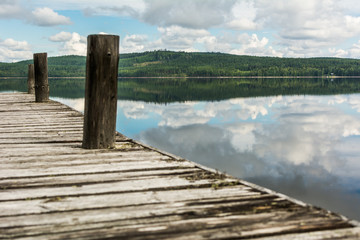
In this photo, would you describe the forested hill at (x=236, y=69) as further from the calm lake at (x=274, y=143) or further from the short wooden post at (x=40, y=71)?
the short wooden post at (x=40, y=71)

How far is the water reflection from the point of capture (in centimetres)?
1150

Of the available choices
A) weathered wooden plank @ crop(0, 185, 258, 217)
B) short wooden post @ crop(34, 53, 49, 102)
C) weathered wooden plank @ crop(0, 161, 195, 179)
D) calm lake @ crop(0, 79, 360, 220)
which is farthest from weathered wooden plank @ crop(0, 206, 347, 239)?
short wooden post @ crop(34, 53, 49, 102)

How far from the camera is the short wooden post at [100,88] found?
5168 millimetres

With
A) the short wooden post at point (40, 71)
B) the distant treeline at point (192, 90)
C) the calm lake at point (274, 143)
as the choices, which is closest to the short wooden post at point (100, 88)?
the calm lake at point (274, 143)

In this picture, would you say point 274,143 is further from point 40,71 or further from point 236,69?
point 236,69

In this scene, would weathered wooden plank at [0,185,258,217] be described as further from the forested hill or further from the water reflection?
the forested hill

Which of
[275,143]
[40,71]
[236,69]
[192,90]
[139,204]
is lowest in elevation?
[275,143]

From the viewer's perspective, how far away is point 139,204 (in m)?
3.09

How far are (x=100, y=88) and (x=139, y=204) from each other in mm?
2573

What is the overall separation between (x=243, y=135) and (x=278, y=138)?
1943mm

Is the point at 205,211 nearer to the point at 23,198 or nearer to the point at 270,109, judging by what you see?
the point at 23,198

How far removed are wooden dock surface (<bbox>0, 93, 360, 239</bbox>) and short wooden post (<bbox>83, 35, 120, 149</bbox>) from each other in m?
0.45

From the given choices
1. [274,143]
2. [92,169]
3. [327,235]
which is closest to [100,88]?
[92,169]

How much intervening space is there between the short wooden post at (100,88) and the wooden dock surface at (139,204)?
0.45 m
